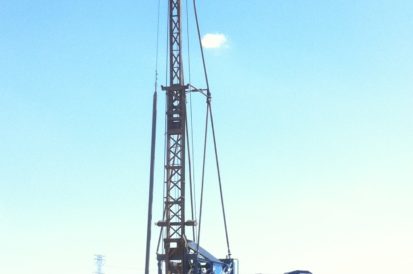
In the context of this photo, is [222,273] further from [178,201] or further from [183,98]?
[183,98]

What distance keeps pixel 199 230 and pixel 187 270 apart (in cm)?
320

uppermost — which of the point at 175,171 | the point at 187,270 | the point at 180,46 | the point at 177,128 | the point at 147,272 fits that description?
the point at 180,46

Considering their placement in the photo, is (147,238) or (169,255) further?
(169,255)

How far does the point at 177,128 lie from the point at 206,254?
9.83m

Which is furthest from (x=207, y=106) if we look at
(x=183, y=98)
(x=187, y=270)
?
(x=187, y=270)

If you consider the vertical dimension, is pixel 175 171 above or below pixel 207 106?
below

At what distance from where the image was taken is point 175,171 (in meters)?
48.2

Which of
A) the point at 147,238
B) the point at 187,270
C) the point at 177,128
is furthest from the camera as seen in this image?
the point at 177,128

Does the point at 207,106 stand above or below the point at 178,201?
above

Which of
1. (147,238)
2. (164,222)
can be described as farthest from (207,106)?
(147,238)

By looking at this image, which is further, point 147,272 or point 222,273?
point 222,273

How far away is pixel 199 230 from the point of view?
154ft

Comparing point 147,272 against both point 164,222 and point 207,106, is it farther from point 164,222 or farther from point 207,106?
point 207,106

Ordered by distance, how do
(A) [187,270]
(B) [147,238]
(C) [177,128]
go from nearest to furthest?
(B) [147,238] < (A) [187,270] < (C) [177,128]
